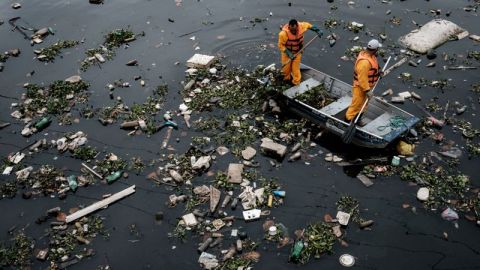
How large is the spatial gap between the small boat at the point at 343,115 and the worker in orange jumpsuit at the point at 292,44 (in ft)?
1.62

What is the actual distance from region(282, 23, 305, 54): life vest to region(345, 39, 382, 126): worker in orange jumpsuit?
2.44m

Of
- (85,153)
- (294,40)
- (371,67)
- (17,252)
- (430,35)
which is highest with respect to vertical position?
(371,67)

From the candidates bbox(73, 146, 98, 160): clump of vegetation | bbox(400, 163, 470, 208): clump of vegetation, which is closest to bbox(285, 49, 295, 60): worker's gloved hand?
bbox(400, 163, 470, 208): clump of vegetation

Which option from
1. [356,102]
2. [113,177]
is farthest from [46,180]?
[356,102]

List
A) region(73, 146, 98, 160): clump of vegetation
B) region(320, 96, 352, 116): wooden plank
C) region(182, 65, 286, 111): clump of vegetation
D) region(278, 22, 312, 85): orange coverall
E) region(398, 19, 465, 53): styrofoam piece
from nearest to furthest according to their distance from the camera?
region(73, 146, 98, 160): clump of vegetation → region(320, 96, 352, 116): wooden plank → region(278, 22, 312, 85): orange coverall → region(182, 65, 286, 111): clump of vegetation → region(398, 19, 465, 53): styrofoam piece

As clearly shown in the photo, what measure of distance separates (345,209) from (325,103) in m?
Answer: 3.78

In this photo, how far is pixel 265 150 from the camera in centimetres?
1090

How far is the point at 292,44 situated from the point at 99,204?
7.13m

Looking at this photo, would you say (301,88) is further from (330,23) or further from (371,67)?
(330,23)

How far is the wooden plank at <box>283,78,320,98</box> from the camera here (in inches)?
477

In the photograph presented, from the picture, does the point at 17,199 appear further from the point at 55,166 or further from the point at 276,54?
the point at 276,54

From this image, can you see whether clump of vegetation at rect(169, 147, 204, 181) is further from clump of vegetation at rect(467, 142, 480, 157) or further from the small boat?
clump of vegetation at rect(467, 142, 480, 157)

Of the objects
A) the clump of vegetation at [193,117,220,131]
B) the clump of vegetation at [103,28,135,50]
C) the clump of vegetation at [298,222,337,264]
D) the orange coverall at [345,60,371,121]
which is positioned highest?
the orange coverall at [345,60,371,121]

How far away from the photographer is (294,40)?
12.0 m
